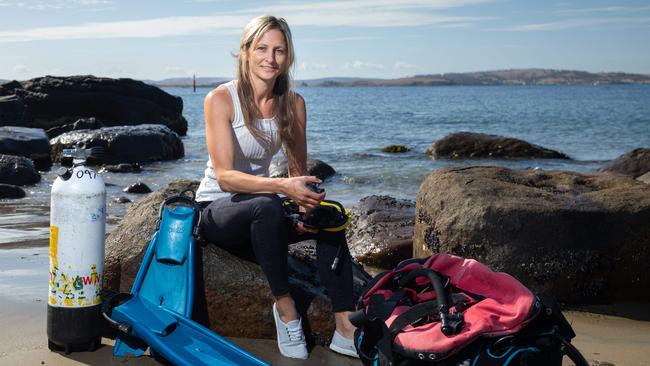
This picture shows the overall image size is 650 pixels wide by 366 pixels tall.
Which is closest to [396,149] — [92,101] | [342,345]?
[92,101]

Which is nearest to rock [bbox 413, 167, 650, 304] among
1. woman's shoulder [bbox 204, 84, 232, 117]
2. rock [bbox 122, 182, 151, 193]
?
woman's shoulder [bbox 204, 84, 232, 117]

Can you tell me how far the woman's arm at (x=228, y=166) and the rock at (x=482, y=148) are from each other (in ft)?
53.5

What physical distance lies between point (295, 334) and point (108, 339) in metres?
1.09

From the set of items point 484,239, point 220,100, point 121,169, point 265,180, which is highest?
point 220,100

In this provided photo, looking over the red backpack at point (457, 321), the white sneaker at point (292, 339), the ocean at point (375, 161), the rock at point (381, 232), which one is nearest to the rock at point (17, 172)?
the ocean at point (375, 161)

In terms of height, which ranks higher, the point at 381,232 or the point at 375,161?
the point at 381,232

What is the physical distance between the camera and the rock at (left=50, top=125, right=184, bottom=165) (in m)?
17.8

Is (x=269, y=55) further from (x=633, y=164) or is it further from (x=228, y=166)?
(x=633, y=164)

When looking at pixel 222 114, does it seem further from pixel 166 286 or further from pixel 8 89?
pixel 8 89

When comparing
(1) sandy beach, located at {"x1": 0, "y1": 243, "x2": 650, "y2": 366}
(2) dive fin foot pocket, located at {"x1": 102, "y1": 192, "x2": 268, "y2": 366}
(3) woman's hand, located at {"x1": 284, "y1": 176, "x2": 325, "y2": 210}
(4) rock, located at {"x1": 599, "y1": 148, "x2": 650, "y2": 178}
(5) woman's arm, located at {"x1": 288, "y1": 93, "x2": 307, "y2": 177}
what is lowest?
(4) rock, located at {"x1": 599, "y1": 148, "x2": 650, "y2": 178}

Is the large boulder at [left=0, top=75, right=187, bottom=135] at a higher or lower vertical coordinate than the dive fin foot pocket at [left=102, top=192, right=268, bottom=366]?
lower

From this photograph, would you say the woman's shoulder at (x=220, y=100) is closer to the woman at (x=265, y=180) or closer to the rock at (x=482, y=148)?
the woman at (x=265, y=180)

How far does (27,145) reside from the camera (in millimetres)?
16469

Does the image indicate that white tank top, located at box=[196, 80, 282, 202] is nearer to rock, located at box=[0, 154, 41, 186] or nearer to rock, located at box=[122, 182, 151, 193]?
rock, located at box=[122, 182, 151, 193]
